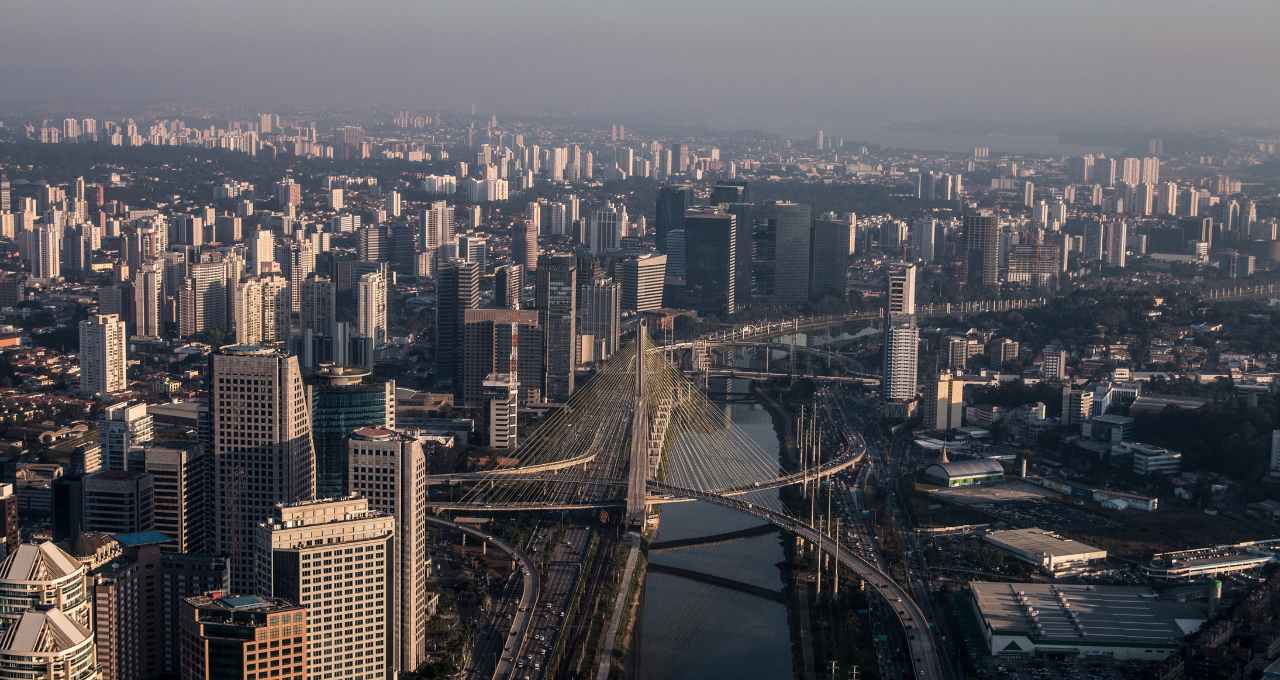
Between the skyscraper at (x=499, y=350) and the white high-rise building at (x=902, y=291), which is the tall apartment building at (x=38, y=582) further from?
the white high-rise building at (x=902, y=291)

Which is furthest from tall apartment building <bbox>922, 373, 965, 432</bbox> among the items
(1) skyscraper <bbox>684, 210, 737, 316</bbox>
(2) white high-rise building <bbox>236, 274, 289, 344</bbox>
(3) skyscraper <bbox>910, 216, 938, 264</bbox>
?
(3) skyscraper <bbox>910, 216, 938, 264</bbox>

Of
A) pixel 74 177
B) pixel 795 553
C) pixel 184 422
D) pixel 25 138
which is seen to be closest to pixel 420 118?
pixel 25 138

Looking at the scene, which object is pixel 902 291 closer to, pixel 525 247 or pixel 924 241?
pixel 525 247

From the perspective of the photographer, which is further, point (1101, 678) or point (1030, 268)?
point (1030, 268)

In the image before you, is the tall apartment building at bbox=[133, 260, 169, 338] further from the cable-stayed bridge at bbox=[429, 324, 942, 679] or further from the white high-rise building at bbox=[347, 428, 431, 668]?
the white high-rise building at bbox=[347, 428, 431, 668]

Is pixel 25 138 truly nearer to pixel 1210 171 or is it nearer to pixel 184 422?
pixel 1210 171
